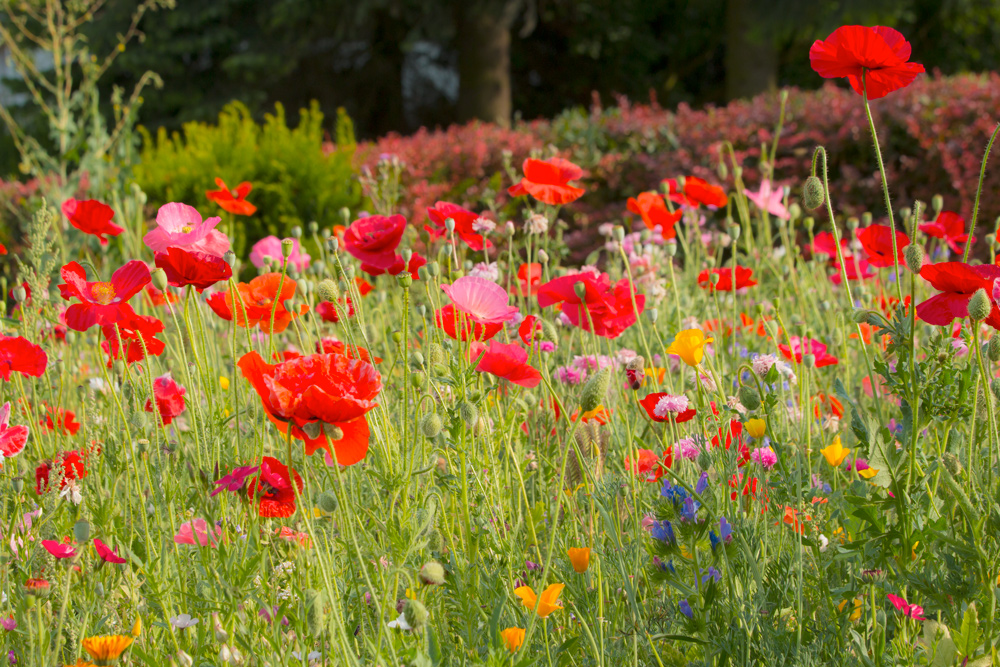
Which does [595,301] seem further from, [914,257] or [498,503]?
[914,257]

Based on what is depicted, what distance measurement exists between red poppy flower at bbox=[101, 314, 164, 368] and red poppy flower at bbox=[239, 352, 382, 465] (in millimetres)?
494

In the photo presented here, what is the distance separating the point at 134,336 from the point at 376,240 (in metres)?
0.48

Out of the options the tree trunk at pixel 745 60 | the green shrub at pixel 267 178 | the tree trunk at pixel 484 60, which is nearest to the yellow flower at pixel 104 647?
the green shrub at pixel 267 178

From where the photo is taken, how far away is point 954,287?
1.02 m

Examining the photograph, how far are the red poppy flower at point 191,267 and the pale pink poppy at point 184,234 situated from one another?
10 millimetres

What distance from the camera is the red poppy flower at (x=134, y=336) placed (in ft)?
4.34

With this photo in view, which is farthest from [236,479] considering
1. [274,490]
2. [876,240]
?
[876,240]

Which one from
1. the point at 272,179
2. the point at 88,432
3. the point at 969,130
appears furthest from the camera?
the point at 272,179

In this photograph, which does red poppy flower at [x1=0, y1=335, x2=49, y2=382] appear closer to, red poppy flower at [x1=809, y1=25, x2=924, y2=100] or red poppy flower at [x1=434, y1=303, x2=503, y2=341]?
red poppy flower at [x1=434, y1=303, x2=503, y2=341]

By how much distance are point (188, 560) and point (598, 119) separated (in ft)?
16.9

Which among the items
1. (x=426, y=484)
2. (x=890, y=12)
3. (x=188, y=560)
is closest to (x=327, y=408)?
(x=426, y=484)

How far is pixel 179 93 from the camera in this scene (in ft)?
41.3

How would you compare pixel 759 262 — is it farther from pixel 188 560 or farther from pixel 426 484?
pixel 188 560

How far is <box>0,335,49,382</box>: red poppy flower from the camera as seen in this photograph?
1320 millimetres
